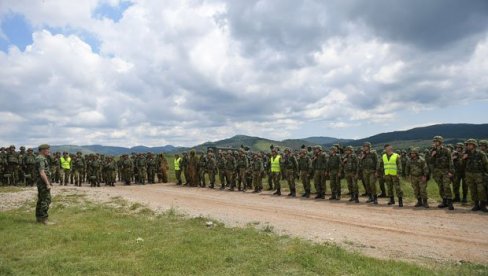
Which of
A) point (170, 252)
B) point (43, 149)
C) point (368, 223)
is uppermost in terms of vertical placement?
point (43, 149)

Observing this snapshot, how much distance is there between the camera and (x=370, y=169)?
1784 centimetres

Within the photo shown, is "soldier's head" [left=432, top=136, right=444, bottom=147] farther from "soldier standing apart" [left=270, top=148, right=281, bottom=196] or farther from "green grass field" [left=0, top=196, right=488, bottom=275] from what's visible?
"green grass field" [left=0, top=196, right=488, bottom=275]

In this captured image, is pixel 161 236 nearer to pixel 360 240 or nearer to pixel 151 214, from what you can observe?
pixel 151 214

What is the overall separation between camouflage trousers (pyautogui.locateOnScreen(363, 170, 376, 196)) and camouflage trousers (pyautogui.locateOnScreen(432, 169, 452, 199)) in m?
2.41

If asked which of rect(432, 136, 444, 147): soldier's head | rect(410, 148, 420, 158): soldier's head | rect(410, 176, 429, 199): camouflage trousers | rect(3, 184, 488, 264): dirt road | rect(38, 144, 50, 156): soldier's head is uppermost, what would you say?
rect(38, 144, 50, 156): soldier's head

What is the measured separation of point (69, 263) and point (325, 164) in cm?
1361

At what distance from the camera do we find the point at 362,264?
7.94m

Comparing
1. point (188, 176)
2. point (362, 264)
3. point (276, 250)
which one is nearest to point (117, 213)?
point (276, 250)

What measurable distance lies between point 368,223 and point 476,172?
17.8 feet

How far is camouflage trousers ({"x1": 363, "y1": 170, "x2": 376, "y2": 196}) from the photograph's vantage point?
1741 centimetres

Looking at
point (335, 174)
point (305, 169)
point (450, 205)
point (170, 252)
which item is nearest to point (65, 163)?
point (305, 169)

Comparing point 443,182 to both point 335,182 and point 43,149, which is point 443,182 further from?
point 43,149

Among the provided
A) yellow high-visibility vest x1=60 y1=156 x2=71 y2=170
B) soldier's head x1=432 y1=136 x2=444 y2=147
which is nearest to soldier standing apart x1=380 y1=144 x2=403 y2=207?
soldier's head x1=432 y1=136 x2=444 y2=147

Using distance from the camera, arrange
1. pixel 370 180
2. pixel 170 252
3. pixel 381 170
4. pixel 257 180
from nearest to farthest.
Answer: pixel 170 252, pixel 370 180, pixel 381 170, pixel 257 180
